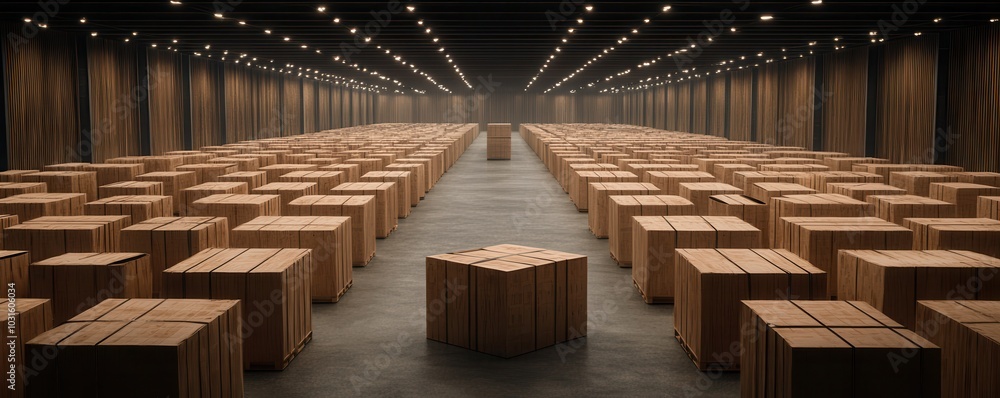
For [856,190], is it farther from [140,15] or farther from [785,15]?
[140,15]

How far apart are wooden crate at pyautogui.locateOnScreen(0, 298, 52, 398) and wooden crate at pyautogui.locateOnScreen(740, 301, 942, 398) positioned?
4.10 m

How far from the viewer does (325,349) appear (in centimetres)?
693

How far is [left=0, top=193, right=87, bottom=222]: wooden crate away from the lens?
35.3 feet

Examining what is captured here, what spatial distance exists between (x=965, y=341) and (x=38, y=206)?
10251 millimetres

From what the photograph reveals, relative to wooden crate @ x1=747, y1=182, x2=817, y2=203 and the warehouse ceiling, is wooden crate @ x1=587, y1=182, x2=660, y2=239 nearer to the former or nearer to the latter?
wooden crate @ x1=747, y1=182, x2=817, y2=203

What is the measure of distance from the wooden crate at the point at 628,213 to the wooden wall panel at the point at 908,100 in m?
13.0

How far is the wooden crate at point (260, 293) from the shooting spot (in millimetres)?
6281

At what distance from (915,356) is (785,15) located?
1479 centimetres

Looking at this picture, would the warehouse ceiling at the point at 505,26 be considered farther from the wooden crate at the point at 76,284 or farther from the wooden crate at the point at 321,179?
the wooden crate at the point at 76,284

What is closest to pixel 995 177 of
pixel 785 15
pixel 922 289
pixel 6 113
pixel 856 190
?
pixel 856 190

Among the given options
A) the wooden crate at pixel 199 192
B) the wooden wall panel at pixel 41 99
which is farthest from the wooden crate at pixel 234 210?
the wooden wall panel at pixel 41 99

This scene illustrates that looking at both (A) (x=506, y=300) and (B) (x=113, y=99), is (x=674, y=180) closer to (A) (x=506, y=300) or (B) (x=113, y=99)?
(A) (x=506, y=300)

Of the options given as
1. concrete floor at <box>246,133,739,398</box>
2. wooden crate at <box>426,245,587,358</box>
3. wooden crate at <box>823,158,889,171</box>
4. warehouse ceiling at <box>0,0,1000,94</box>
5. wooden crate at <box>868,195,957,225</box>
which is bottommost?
concrete floor at <box>246,133,739,398</box>

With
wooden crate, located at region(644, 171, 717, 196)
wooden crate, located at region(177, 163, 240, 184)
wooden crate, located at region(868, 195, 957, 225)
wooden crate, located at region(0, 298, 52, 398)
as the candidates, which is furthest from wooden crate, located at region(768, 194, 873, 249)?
wooden crate, located at region(177, 163, 240, 184)
